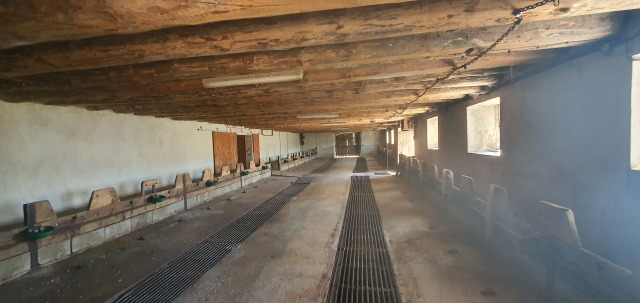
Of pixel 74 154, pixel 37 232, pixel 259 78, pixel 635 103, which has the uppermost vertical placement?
pixel 259 78

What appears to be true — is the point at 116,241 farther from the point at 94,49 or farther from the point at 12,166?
the point at 94,49

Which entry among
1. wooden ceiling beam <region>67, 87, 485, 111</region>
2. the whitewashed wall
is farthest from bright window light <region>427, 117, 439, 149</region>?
the whitewashed wall

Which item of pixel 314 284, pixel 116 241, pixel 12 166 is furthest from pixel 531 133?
pixel 12 166

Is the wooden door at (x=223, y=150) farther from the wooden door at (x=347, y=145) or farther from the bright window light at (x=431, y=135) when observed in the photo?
the wooden door at (x=347, y=145)

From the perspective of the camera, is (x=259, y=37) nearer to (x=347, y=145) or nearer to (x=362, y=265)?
(x=362, y=265)

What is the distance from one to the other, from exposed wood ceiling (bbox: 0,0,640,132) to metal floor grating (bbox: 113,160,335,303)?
87.5 inches

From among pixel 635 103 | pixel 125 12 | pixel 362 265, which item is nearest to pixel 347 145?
pixel 362 265

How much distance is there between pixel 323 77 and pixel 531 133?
2.77 meters

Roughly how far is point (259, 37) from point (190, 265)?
9.22ft

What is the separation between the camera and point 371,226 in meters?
4.62

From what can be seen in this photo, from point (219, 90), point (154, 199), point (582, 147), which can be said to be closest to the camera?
point (582, 147)

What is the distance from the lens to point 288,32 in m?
2.08

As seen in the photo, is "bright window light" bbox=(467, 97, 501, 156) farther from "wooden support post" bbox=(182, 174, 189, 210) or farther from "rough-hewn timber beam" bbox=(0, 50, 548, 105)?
"wooden support post" bbox=(182, 174, 189, 210)

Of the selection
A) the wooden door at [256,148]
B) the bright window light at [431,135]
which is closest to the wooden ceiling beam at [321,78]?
the bright window light at [431,135]
